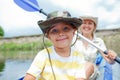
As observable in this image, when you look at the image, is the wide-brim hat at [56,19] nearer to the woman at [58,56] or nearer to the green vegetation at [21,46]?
the woman at [58,56]

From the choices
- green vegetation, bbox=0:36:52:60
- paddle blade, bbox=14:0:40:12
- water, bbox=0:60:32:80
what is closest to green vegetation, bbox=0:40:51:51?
green vegetation, bbox=0:36:52:60

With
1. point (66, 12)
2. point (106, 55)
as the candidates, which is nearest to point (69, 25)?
point (66, 12)

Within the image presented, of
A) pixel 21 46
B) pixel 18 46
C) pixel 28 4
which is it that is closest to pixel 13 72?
pixel 28 4

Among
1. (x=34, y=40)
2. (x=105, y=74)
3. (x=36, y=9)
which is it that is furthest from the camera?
(x=34, y=40)

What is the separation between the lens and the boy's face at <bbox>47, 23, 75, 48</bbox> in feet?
10.6

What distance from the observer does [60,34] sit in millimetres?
3229

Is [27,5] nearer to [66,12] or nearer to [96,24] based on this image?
[96,24]

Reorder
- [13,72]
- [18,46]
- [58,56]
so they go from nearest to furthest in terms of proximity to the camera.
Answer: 1. [58,56]
2. [13,72]
3. [18,46]

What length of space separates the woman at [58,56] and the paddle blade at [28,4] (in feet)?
5.88

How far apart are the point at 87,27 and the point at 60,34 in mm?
1638

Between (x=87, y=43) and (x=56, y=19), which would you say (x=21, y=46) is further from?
(x=56, y=19)

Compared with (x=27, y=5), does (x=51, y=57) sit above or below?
below

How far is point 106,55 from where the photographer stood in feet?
13.9

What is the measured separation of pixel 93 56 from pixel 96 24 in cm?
39
